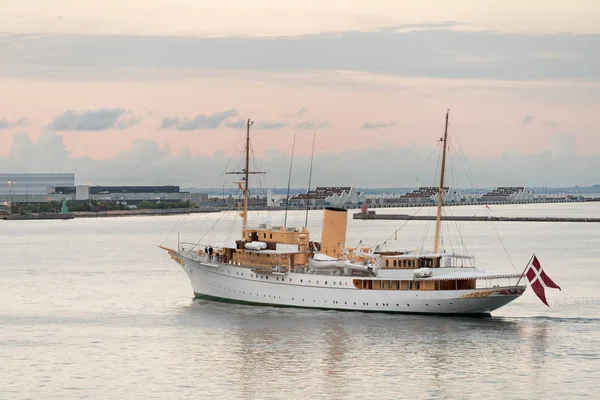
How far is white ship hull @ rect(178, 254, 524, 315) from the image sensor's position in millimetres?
44719

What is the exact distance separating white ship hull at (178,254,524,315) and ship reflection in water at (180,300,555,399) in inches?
20.2

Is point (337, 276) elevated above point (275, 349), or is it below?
above

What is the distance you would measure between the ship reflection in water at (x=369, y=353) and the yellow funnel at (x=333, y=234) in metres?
4.50

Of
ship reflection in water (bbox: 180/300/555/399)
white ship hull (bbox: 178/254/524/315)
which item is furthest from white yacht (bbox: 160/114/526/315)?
ship reflection in water (bbox: 180/300/555/399)

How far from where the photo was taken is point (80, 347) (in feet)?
127

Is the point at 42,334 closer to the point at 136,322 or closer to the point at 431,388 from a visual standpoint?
the point at 136,322

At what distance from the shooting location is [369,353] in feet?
123

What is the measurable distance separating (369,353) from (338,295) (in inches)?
352

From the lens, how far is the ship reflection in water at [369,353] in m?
31.9

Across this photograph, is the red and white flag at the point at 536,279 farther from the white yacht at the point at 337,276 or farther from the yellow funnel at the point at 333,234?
the yellow funnel at the point at 333,234

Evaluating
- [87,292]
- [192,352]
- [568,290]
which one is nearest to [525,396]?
[192,352]

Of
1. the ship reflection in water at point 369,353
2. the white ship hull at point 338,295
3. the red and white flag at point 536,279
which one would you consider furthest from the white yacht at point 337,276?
the red and white flag at point 536,279

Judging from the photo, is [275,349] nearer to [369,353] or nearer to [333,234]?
[369,353]

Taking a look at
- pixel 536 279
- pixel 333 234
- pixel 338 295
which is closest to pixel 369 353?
pixel 338 295
